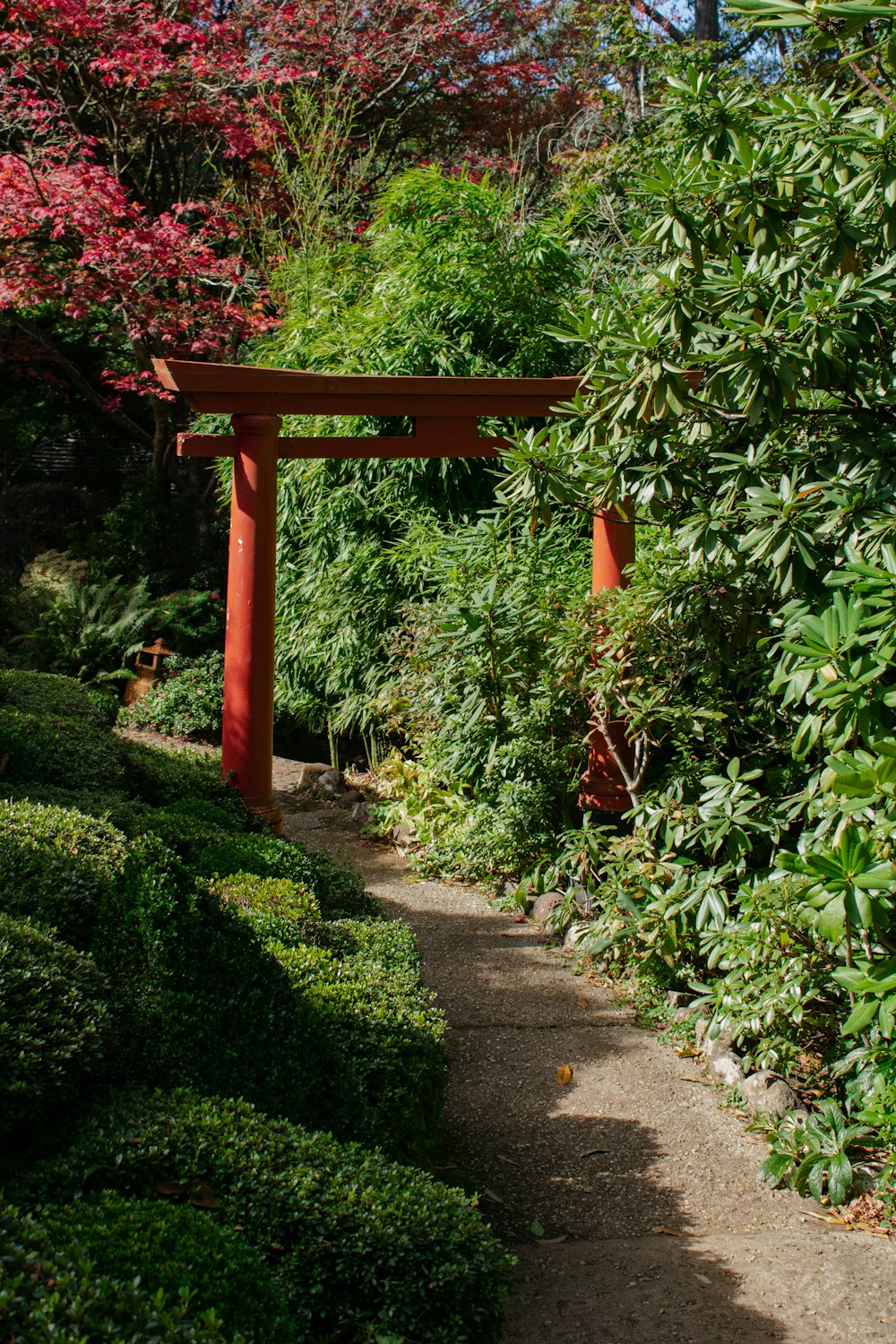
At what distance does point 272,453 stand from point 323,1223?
10.6 ft

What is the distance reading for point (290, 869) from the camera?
3398mm

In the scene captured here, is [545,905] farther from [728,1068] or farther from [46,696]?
[46,696]

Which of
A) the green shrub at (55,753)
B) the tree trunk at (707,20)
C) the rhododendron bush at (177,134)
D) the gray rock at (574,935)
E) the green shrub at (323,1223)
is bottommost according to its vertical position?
the gray rock at (574,935)

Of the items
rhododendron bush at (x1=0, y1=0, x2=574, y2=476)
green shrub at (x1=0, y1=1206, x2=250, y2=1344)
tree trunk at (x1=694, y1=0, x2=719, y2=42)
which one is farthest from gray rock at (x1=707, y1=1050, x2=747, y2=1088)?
tree trunk at (x1=694, y1=0, x2=719, y2=42)

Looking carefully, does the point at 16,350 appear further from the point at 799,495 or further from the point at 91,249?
the point at 799,495

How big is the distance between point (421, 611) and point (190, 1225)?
13.9 ft

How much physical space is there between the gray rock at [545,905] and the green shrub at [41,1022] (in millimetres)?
2934

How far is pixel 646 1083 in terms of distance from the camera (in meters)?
3.35

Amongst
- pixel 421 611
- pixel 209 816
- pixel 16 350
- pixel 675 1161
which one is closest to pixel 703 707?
pixel 675 1161

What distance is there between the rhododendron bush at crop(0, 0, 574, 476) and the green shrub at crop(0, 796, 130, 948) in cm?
649

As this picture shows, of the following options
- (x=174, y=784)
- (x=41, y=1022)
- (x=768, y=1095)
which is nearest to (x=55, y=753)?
(x=174, y=784)

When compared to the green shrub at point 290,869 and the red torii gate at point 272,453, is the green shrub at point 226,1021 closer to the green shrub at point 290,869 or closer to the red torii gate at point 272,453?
the green shrub at point 290,869

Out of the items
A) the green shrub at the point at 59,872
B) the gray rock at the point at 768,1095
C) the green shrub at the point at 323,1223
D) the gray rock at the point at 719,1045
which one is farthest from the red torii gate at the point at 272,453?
the green shrub at the point at 323,1223

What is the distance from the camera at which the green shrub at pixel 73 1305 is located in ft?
4.29
